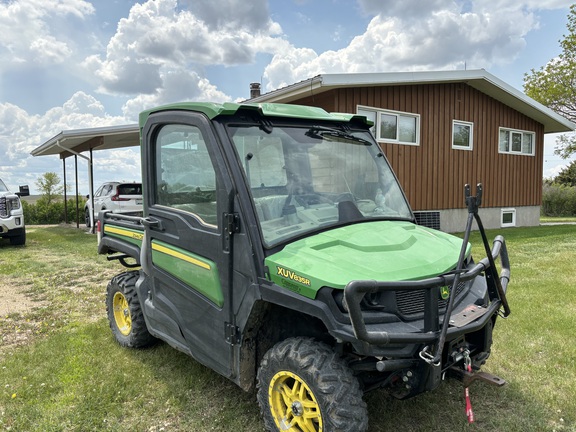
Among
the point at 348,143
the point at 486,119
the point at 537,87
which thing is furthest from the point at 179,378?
the point at 537,87

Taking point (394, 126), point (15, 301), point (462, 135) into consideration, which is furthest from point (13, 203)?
point (462, 135)

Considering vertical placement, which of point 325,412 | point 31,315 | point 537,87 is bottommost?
point 31,315

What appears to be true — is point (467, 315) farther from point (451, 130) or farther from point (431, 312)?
point (451, 130)

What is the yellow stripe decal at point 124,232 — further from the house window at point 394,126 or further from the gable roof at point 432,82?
the house window at point 394,126

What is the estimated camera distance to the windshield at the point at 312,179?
2.83 meters

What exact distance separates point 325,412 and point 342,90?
30.4 ft

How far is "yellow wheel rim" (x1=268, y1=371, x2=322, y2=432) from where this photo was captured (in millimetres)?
2510

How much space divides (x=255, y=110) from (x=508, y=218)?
50.0ft

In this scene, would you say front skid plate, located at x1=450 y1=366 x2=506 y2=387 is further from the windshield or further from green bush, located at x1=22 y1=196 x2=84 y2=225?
green bush, located at x1=22 y1=196 x2=84 y2=225

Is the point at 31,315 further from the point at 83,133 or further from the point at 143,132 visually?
the point at 83,133

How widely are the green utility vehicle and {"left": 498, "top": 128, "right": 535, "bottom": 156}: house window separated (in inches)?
529

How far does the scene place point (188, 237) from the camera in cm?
316

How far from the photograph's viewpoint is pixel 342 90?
10.6 m

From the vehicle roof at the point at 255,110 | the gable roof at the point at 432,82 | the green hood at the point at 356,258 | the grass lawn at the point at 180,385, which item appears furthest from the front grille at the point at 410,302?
the gable roof at the point at 432,82
